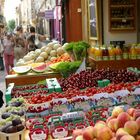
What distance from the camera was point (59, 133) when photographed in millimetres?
2342

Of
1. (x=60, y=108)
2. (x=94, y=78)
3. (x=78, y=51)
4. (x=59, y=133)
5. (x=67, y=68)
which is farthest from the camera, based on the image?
(x=78, y=51)

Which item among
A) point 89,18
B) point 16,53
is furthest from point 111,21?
point 16,53

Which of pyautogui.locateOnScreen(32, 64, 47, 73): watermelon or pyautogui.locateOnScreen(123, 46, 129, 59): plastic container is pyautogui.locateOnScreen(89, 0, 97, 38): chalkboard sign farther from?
pyautogui.locateOnScreen(32, 64, 47, 73): watermelon

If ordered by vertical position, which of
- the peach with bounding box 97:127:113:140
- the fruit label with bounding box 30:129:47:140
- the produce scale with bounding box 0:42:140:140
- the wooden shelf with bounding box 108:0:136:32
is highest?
the wooden shelf with bounding box 108:0:136:32

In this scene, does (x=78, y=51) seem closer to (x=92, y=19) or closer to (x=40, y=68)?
(x=40, y=68)

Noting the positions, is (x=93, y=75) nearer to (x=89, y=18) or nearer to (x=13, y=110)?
(x=13, y=110)

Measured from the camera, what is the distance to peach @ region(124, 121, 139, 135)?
5.81 ft

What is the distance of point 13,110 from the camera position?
291 cm

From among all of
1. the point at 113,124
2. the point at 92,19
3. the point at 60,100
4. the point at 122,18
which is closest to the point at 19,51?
the point at 92,19

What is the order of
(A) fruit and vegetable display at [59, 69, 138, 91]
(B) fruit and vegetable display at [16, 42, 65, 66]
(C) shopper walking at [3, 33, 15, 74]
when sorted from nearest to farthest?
(A) fruit and vegetable display at [59, 69, 138, 91] < (B) fruit and vegetable display at [16, 42, 65, 66] < (C) shopper walking at [3, 33, 15, 74]

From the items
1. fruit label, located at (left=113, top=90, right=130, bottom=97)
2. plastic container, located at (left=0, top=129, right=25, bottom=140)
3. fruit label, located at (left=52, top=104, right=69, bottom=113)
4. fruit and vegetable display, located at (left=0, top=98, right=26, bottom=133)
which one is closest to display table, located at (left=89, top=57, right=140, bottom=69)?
fruit label, located at (left=113, top=90, right=130, bottom=97)

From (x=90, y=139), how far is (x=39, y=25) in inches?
980

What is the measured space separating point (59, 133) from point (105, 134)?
60 centimetres

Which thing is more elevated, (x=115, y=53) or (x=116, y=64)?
(x=115, y=53)
